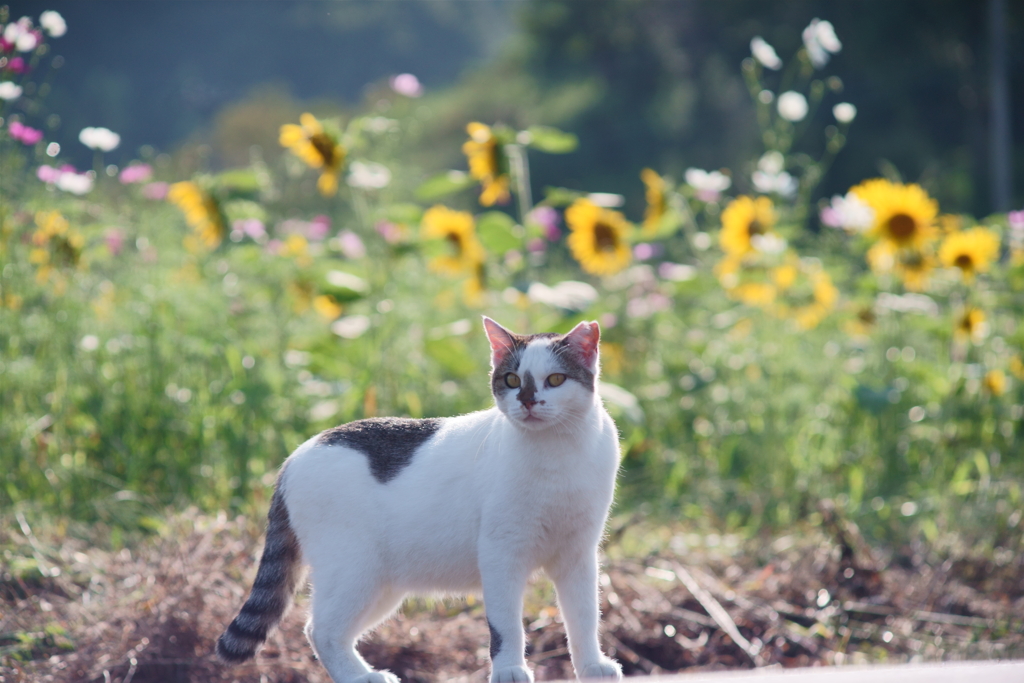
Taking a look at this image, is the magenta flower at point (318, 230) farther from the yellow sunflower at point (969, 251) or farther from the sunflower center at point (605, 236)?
the yellow sunflower at point (969, 251)

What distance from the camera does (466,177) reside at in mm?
2953

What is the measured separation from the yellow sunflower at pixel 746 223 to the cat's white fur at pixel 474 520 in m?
2.08

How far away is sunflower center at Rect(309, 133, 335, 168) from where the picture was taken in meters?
2.96

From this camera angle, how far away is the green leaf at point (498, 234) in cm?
303

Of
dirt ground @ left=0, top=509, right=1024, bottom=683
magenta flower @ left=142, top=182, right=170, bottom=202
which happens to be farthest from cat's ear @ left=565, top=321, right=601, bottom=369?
magenta flower @ left=142, top=182, right=170, bottom=202

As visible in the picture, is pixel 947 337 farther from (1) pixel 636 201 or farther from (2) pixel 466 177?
(1) pixel 636 201

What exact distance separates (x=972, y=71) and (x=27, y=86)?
10.4 m

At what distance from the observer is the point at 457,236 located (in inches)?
130

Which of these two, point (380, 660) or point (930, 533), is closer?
point (380, 660)

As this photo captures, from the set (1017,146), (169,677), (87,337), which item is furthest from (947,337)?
(1017,146)

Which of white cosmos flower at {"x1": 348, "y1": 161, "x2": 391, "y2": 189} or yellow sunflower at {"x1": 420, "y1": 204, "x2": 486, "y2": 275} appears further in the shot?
yellow sunflower at {"x1": 420, "y1": 204, "x2": 486, "y2": 275}

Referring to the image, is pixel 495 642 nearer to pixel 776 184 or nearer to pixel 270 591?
pixel 270 591

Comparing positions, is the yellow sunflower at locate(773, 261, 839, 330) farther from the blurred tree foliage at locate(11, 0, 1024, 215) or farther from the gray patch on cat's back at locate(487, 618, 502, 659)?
the blurred tree foliage at locate(11, 0, 1024, 215)

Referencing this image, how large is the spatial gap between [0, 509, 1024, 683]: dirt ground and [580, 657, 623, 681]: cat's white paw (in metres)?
0.46
